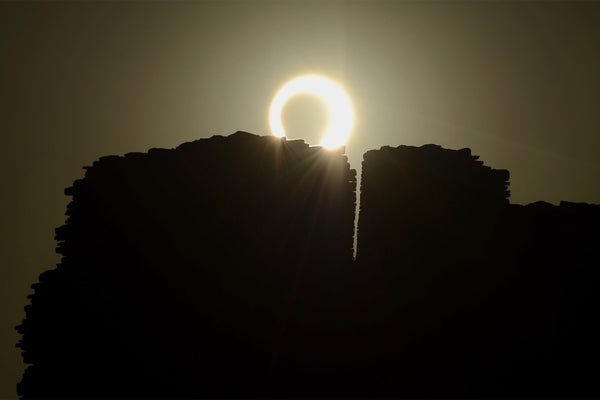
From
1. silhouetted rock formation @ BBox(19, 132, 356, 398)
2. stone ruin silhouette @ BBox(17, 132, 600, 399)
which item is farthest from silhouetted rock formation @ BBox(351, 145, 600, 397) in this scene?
silhouetted rock formation @ BBox(19, 132, 356, 398)

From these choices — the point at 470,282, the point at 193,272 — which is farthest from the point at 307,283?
the point at 470,282

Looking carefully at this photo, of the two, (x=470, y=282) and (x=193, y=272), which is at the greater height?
(x=470, y=282)

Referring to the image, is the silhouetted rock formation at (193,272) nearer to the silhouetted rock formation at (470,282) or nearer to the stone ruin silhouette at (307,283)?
the stone ruin silhouette at (307,283)

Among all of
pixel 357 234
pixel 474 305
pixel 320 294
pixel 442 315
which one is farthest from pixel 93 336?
pixel 474 305

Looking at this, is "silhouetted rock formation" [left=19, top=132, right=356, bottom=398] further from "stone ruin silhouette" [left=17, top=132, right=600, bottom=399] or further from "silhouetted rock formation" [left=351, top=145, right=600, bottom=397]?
"silhouetted rock formation" [left=351, top=145, right=600, bottom=397]

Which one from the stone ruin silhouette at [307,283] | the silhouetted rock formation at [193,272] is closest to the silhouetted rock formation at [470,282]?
the stone ruin silhouette at [307,283]

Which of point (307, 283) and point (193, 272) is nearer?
point (307, 283)

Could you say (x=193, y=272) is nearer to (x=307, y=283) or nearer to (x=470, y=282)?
(x=307, y=283)

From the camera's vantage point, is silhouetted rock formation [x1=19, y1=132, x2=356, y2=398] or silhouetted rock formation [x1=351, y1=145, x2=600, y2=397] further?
silhouetted rock formation [x1=19, y1=132, x2=356, y2=398]
